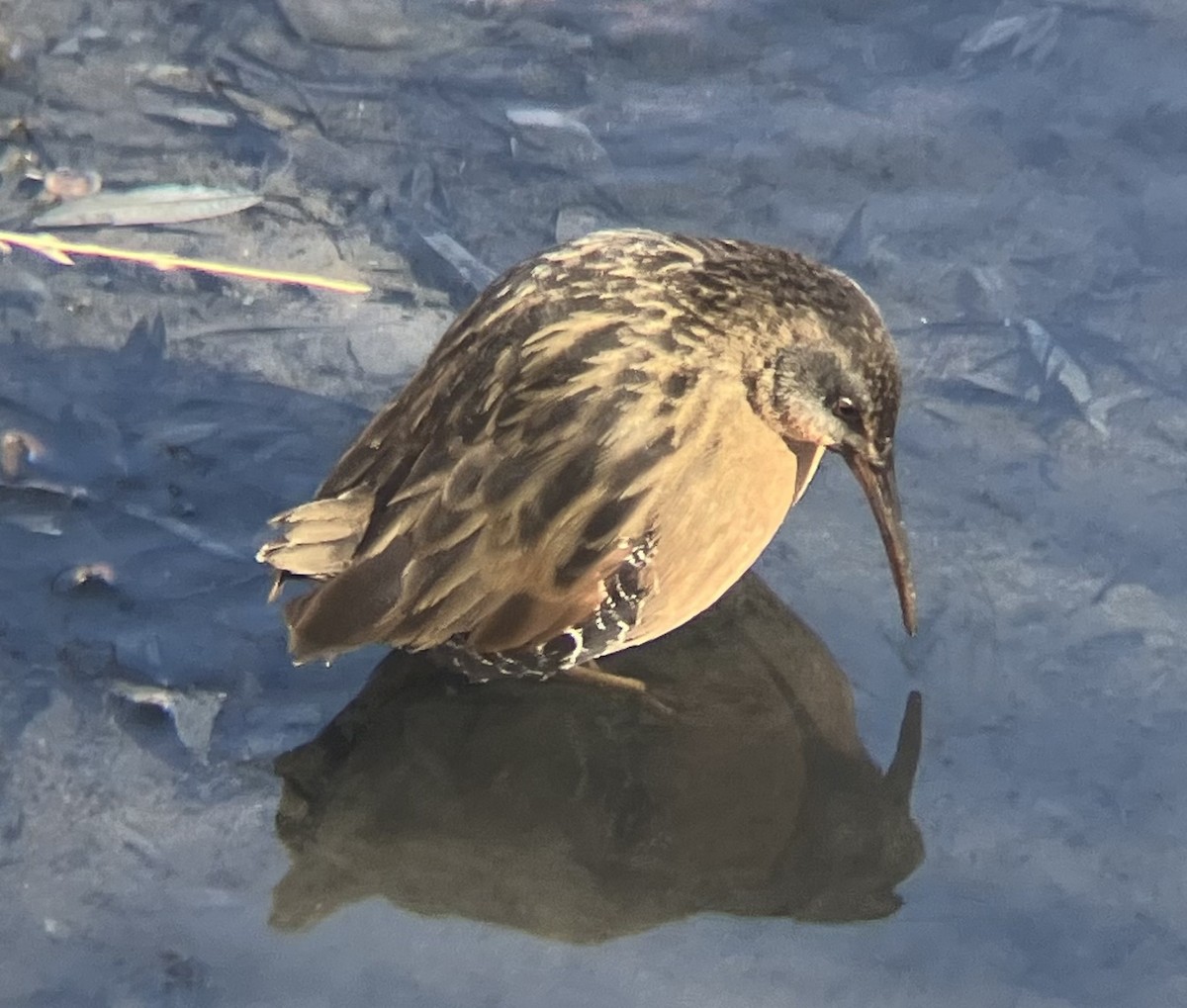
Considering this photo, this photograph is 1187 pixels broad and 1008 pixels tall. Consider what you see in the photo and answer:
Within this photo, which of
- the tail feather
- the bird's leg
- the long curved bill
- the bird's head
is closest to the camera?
the tail feather

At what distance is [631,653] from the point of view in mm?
5223

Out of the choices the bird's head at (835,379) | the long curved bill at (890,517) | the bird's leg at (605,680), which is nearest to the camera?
the bird's head at (835,379)

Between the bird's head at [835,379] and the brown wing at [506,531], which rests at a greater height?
the bird's head at [835,379]

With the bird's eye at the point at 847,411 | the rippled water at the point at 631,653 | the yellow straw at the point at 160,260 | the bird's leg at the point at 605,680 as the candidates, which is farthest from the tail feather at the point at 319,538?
the yellow straw at the point at 160,260

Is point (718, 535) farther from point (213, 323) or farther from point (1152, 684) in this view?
point (213, 323)

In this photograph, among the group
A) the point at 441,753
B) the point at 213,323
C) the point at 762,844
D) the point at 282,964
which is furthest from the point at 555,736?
the point at 213,323

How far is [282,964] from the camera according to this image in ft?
14.4

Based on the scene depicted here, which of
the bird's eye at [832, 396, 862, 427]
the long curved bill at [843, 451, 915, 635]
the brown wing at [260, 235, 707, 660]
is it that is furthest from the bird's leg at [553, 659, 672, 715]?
the bird's eye at [832, 396, 862, 427]

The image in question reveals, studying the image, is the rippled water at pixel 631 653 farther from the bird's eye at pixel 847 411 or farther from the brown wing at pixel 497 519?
the bird's eye at pixel 847 411

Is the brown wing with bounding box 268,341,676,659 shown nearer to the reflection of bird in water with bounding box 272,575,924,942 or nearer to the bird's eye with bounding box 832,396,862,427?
the reflection of bird in water with bounding box 272,575,924,942

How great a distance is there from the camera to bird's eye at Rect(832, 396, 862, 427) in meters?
4.84

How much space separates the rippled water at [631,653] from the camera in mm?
4500

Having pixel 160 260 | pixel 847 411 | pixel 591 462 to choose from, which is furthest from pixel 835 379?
pixel 160 260

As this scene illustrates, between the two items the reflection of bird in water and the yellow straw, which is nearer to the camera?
the reflection of bird in water
